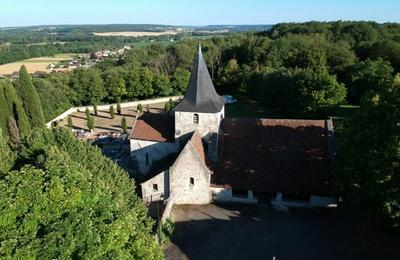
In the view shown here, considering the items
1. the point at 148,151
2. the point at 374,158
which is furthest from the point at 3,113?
the point at 374,158

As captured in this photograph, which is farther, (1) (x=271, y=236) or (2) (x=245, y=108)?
(2) (x=245, y=108)

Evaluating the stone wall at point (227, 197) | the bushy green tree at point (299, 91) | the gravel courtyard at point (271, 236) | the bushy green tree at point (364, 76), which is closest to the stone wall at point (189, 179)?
the stone wall at point (227, 197)

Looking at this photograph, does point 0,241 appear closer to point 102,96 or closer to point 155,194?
point 155,194

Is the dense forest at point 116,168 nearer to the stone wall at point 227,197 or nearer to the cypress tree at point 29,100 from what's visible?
the cypress tree at point 29,100

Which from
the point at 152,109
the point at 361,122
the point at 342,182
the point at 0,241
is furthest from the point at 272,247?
the point at 152,109

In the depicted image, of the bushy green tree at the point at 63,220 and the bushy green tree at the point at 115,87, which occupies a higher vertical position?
the bushy green tree at the point at 63,220

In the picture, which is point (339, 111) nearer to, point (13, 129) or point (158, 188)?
point (158, 188)

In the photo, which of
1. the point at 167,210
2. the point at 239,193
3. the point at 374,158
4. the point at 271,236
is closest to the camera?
the point at 374,158
